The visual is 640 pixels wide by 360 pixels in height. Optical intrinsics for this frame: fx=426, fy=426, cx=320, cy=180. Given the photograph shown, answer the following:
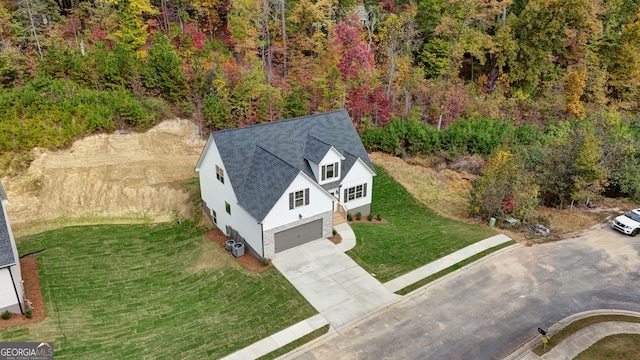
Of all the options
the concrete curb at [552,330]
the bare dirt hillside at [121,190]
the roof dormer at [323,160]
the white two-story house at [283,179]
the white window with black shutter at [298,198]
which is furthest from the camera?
the bare dirt hillside at [121,190]

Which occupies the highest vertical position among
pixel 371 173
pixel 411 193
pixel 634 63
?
pixel 634 63

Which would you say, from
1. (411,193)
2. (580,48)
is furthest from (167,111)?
(580,48)

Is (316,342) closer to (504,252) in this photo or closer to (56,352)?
(56,352)

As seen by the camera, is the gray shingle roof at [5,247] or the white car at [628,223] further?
the white car at [628,223]

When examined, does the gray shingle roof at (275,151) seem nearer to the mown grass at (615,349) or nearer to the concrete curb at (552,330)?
the concrete curb at (552,330)

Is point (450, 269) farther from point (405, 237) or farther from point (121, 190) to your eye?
point (121, 190)

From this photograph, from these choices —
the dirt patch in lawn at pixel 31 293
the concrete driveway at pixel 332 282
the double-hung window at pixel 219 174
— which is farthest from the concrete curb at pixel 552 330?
the dirt patch in lawn at pixel 31 293
